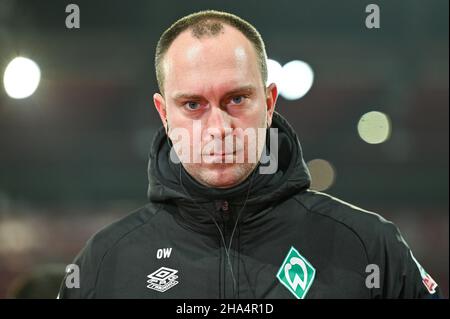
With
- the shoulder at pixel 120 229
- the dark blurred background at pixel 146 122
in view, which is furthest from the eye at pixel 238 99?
the dark blurred background at pixel 146 122

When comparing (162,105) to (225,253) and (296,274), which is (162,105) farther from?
(296,274)

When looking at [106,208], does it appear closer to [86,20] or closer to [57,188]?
[57,188]

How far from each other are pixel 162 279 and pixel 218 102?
0.48 meters

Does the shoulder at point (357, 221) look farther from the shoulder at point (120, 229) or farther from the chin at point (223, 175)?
the shoulder at point (120, 229)

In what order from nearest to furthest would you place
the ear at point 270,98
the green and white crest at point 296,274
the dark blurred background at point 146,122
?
1. the green and white crest at point 296,274
2. the ear at point 270,98
3. the dark blurred background at point 146,122

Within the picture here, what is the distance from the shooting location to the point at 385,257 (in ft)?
4.60

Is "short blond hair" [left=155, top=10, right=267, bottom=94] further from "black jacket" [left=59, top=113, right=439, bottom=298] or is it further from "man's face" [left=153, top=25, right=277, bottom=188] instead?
"black jacket" [left=59, top=113, right=439, bottom=298]

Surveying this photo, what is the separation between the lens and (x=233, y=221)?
1.43m

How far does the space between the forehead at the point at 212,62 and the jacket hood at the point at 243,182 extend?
214 millimetres

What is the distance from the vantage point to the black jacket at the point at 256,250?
4.52 ft

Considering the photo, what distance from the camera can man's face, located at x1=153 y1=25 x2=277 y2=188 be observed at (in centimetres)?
137

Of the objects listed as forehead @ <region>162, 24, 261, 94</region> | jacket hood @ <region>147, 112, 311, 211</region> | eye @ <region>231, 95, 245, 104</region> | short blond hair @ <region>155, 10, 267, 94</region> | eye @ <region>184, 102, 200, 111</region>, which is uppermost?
short blond hair @ <region>155, 10, 267, 94</region>

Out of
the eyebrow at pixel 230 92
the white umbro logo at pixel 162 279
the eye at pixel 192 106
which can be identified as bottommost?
the white umbro logo at pixel 162 279

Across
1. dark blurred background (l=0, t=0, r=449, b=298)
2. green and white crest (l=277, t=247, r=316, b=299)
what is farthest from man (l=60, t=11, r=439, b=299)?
dark blurred background (l=0, t=0, r=449, b=298)
